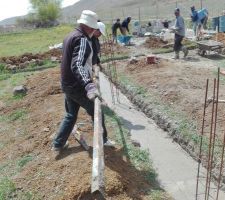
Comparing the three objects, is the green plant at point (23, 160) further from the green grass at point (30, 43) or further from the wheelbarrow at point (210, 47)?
the green grass at point (30, 43)

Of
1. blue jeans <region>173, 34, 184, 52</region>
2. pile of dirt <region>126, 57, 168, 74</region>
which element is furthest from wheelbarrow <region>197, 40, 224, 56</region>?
pile of dirt <region>126, 57, 168, 74</region>

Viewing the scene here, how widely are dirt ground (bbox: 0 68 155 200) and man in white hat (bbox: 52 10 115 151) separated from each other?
54 cm

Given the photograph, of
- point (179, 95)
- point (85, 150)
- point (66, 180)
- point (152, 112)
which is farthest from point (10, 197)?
point (179, 95)

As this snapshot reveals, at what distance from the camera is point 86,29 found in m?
5.39

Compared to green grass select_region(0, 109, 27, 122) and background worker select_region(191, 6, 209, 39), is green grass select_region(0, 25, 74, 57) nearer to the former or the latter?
background worker select_region(191, 6, 209, 39)

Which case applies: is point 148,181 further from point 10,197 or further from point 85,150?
point 10,197

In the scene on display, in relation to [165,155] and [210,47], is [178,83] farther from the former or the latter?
[210,47]

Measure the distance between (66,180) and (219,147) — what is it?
2623mm

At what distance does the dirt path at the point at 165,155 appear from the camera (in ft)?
19.6

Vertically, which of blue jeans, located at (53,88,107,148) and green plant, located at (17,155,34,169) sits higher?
blue jeans, located at (53,88,107,148)

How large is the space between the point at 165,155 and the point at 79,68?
271 centimetres

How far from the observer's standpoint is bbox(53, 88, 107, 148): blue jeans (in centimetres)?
562

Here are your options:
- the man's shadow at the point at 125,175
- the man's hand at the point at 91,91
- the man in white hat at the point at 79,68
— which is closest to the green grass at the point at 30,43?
the man's shadow at the point at 125,175

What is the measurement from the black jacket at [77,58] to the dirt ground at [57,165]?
1.12 metres
